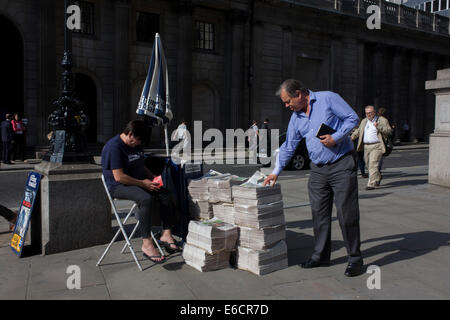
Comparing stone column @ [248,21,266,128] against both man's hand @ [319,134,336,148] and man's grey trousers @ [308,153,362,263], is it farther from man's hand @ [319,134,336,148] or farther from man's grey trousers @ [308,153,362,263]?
man's hand @ [319,134,336,148]

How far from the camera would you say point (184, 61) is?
78.6 ft

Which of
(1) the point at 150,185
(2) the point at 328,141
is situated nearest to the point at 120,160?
(1) the point at 150,185

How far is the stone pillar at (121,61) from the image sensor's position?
21656 mm

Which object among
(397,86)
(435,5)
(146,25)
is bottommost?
(397,86)

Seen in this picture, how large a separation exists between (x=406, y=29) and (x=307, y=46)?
38.5 ft

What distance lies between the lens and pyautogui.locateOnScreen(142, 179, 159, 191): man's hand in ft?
16.4

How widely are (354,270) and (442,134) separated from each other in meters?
6.83

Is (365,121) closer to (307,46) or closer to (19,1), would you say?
(19,1)

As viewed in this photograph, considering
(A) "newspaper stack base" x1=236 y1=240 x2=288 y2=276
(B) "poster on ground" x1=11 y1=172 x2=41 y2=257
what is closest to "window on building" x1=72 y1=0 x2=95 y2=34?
(B) "poster on ground" x1=11 y1=172 x2=41 y2=257

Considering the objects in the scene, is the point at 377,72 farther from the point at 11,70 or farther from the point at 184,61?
the point at 11,70

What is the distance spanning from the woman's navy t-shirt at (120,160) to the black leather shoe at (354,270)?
2.60 metres

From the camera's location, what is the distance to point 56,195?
527 centimetres

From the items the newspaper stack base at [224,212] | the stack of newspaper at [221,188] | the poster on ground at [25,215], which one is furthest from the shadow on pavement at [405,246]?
the poster on ground at [25,215]
